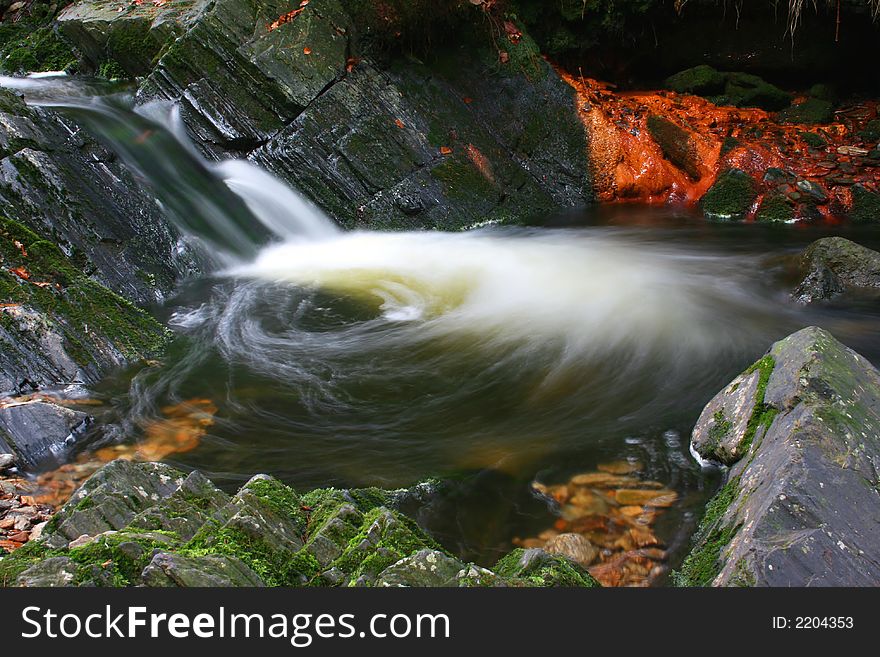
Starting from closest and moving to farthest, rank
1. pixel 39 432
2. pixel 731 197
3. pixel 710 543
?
1. pixel 710 543
2. pixel 39 432
3. pixel 731 197

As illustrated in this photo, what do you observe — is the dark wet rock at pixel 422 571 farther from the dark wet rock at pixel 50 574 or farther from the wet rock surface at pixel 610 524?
the wet rock surface at pixel 610 524

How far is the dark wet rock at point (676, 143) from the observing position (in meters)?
12.5

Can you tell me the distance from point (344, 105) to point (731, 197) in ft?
20.2

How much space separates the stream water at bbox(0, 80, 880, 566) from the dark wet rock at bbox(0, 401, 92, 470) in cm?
44

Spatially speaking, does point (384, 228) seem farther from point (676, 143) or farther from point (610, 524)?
point (610, 524)

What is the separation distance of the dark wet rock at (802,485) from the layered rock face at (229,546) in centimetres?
78

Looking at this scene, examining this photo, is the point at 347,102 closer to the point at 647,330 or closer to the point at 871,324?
the point at 647,330

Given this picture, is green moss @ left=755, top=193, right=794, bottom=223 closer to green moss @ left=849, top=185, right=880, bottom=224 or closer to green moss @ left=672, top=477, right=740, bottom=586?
green moss @ left=849, top=185, right=880, bottom=224

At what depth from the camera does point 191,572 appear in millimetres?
2701

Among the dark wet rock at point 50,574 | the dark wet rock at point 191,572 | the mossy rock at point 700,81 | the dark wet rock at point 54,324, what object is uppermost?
the dark wet rock at point 54,324

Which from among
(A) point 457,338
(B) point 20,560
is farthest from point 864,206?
(B) point 20,560

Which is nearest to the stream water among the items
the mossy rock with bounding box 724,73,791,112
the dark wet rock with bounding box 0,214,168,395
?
the dark wet rock with bounding box 0,214,168,395

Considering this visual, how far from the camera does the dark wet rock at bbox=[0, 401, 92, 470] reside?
5184 mm

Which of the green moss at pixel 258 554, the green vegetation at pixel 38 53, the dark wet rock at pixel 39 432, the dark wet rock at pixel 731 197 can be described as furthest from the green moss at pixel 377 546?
the green vegetation at pixel 38 53
